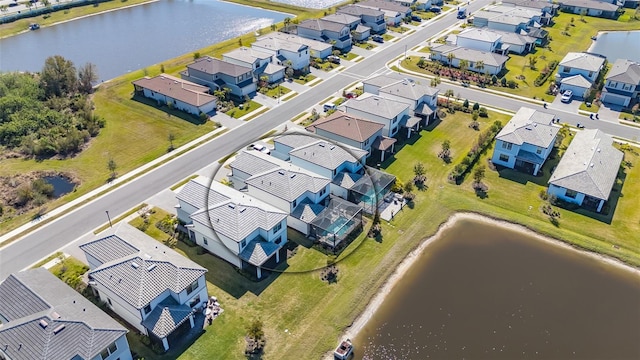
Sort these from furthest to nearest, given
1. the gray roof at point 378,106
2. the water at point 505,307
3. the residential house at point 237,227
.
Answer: the gray roof at point 378,106
the residential house at point 237,227
the water at point 505,307

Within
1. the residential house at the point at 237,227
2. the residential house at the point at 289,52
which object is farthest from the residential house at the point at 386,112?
the residential house at the point at 237,227

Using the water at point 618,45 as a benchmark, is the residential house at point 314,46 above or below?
above

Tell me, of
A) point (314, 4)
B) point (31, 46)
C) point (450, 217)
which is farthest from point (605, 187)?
point (31, 46)

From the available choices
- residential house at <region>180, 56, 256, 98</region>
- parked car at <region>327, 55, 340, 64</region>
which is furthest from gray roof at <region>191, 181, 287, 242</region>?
parked car at <region>327, 55, 340, 64</region>

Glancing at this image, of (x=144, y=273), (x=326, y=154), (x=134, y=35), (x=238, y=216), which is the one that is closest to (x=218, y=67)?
(x=326, y=154)

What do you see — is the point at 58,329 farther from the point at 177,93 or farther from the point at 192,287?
the point at 177,93

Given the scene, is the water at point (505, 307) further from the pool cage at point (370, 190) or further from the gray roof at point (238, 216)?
the gray roof at point (238, 216)
